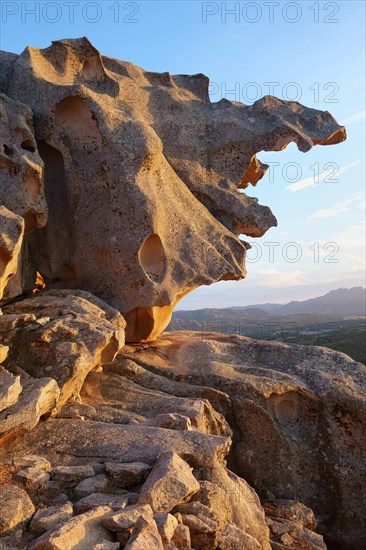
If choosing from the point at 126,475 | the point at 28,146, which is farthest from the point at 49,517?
the point at 28,146

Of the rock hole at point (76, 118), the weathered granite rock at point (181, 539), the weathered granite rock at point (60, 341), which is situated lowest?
the weathered granite rock at point (181, 539)

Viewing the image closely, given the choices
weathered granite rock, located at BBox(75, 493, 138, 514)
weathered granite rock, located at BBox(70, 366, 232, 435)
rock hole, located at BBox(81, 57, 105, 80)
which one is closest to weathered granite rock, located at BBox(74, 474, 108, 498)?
weathered granite rock, located at BBox(75, 493, 138, 514)

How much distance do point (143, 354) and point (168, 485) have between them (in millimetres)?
6693

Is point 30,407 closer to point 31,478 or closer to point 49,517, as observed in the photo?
point 31,478

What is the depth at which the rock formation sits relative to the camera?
22.6 feet

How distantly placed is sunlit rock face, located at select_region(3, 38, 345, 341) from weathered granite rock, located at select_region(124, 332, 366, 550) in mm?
1833

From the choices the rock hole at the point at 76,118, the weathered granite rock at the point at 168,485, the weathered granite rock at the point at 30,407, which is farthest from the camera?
the rock hole at the point at 76,118

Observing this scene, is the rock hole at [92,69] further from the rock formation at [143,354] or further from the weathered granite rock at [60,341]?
the weathered granite rock at [60,341]

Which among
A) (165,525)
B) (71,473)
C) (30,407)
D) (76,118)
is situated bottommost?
(165,525)

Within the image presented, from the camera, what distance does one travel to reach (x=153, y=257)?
1325 centimetres

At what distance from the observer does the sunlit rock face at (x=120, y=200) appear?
12.8 meters

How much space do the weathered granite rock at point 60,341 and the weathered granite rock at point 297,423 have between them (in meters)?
2.67

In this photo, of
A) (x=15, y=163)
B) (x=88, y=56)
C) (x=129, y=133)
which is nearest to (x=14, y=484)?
(x=15, y=163)

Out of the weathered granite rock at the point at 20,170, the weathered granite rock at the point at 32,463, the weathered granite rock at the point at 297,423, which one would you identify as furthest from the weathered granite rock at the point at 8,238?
the weathered granite rock at the point at 297,423
